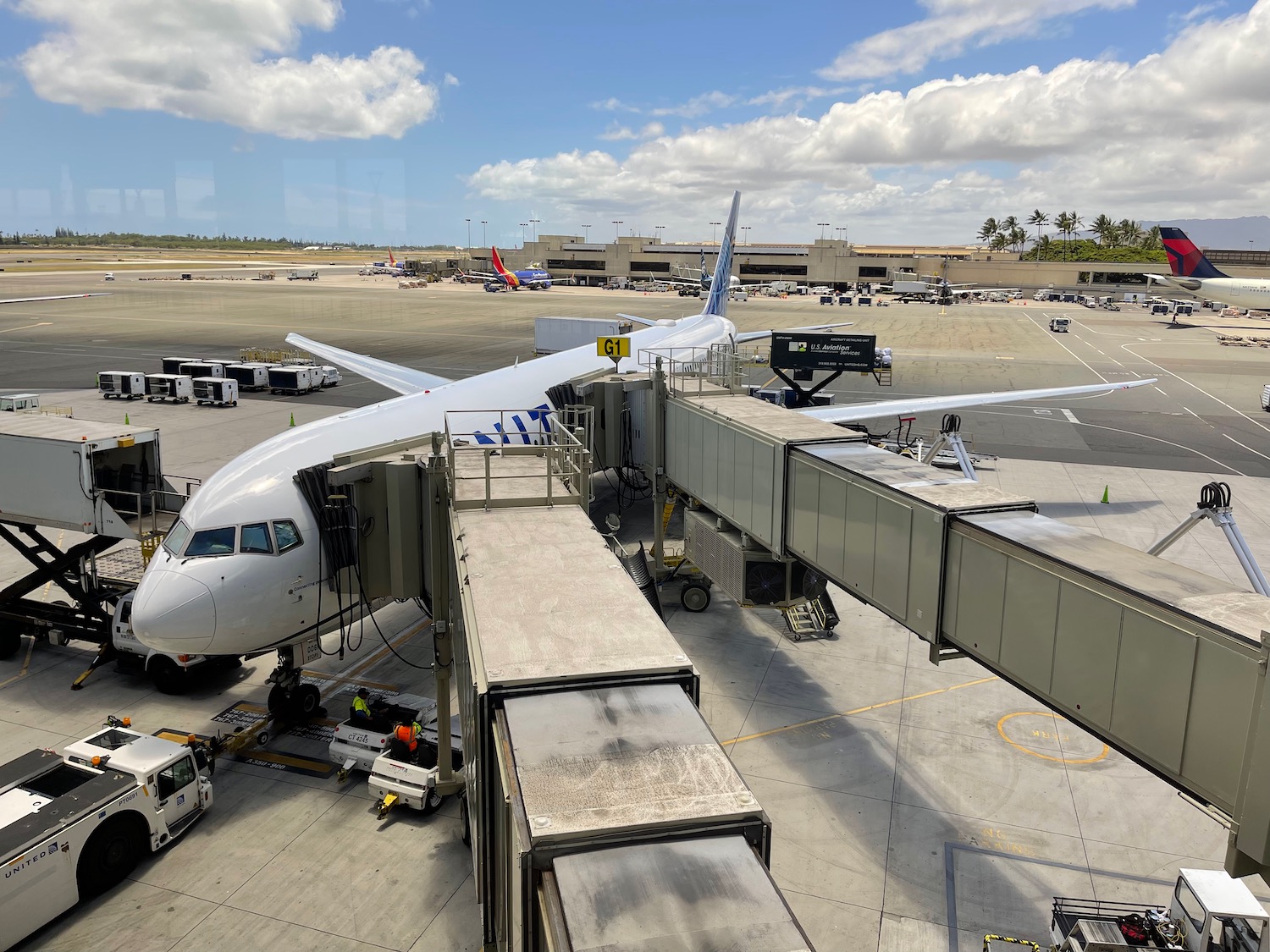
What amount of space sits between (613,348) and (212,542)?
584 inches

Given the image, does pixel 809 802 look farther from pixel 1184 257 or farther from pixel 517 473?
pixel 1184 257

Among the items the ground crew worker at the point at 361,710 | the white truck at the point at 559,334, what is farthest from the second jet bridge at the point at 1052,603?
the white truck at the point at 559,334

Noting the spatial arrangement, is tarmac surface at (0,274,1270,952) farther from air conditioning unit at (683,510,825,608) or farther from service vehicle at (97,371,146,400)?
service vehicle at (97,371,146,400)

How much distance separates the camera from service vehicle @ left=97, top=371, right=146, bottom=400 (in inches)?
2314

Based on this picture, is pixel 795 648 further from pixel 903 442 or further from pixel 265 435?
pixel 265 435

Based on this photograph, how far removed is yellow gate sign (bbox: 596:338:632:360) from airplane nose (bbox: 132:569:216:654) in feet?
49.6

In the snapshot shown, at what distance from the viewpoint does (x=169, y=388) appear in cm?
5872

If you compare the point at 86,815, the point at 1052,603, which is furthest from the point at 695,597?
the point at 86,815

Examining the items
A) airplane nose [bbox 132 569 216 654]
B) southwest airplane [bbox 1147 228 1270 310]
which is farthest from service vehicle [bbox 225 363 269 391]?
southwest airplane [bbox 1147 228 1270 310]

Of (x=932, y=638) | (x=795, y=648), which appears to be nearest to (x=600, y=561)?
(x=932, y=638)

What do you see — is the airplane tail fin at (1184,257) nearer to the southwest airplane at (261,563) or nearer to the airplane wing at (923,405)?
the airplane wing at (923,405)

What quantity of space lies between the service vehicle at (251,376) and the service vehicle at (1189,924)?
6207 centimetres

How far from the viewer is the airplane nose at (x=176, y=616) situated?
16.0m

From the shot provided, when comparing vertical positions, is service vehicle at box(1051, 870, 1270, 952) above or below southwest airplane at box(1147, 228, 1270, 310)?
below
